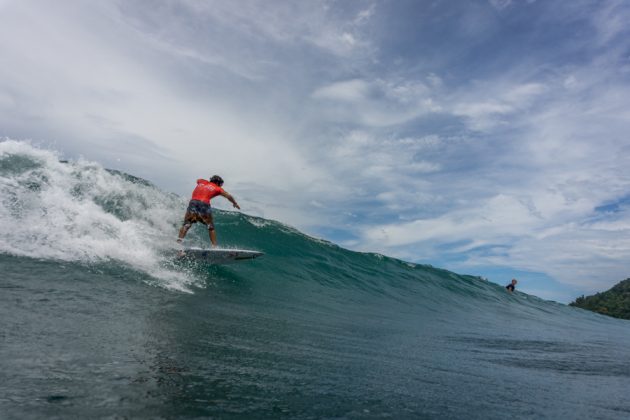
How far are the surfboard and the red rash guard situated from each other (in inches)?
65.5

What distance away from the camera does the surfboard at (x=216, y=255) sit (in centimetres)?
1060

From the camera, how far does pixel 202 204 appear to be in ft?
38.2

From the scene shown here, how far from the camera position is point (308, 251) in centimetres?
1912

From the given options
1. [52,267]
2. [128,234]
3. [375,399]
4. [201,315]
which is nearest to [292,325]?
[201,315]

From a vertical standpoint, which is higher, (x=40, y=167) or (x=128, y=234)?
(x=40, y=167)

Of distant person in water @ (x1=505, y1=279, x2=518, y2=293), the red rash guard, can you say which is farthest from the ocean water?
distant person in water @ (x1=505, y1=279, x2=518, y2=293)

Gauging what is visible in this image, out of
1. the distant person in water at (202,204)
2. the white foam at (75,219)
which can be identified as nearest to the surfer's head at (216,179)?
the distant person in water at (202,204)

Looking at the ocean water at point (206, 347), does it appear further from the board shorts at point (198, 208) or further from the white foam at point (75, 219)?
the board shorts at point (198, 208)

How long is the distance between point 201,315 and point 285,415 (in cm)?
392

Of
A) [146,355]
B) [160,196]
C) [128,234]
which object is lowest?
[146,355]

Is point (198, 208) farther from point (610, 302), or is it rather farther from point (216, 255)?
point (610, 302)

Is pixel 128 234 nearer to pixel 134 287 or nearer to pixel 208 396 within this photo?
pixel 134 287

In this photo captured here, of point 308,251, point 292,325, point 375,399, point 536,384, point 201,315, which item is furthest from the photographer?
point 308,251

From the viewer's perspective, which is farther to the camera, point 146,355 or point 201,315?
point 201,315
